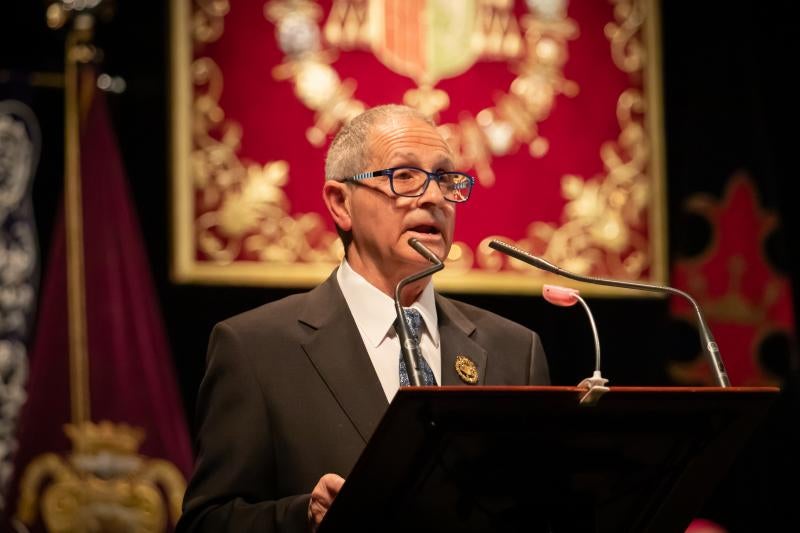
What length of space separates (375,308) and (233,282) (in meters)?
1.50

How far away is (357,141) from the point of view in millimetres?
2193

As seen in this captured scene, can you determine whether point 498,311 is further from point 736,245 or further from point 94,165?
point 94,165

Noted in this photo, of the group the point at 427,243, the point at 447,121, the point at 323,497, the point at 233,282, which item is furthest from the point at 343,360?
the point at 447,121

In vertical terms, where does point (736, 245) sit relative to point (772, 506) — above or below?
above

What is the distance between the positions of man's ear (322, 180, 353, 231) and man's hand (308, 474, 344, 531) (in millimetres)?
643

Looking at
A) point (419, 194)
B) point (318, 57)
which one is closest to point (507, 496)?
point (419, 194)

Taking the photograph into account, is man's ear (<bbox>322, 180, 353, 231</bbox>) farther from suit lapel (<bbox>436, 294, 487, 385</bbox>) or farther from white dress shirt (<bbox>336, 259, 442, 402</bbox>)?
suit lapel (<bbox>436, 294, 487, 385</bbox>)

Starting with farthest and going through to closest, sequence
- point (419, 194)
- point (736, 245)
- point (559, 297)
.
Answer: point (736, 245)
point (419, 194)
point (559, 297)

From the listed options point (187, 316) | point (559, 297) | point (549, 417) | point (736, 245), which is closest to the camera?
point (549, 417)

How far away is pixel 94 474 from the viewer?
321 centimetres

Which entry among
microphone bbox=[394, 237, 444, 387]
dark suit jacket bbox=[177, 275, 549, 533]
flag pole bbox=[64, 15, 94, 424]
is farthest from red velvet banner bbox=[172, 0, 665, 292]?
microphone bbox=[394, 237, 444, 387]

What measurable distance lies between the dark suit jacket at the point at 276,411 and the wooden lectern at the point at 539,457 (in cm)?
30

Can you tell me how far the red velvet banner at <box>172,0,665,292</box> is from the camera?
3619mm

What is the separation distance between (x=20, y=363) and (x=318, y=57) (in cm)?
134
